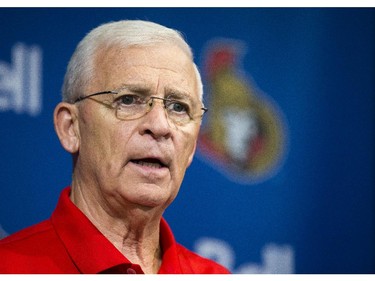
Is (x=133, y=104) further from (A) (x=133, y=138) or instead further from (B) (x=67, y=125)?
(B) (x=67, y=125)

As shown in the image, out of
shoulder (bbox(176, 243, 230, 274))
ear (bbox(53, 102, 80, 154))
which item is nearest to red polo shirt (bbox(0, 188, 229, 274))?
ear (bbox(53, 102, 80, 154))

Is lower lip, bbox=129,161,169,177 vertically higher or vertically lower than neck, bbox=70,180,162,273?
higher

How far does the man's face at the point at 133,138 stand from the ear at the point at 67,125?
2 centimetres

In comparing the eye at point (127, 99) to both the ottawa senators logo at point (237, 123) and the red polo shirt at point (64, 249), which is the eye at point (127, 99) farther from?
the ottawa senators logo at point (237, 123)

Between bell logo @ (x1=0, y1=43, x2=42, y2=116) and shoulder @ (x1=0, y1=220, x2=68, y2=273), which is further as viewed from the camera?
bell logo @ (x1=0, y1=43, x2=42, y2=116)

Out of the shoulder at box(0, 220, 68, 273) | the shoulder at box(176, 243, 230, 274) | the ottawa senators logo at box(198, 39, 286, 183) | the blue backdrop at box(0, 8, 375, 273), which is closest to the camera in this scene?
the shoulder at box(0, 220, 68, 273)

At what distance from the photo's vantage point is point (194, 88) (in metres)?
1.72

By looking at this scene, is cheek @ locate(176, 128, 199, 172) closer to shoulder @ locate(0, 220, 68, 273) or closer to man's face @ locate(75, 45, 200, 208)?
man's face @ locate(75, 45, 200, 208)

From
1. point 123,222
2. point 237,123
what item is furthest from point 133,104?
point 237,123

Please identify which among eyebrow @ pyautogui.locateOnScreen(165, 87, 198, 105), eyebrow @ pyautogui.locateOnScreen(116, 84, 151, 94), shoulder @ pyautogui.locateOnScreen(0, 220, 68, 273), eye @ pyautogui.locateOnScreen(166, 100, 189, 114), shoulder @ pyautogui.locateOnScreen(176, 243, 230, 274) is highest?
eyebrow @ pyautogui.locateOnScreen(116, 84, 151, 94)

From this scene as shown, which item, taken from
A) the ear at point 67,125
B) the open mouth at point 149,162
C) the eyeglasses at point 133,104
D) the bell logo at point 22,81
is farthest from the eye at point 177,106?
the bell logo at point 22,81

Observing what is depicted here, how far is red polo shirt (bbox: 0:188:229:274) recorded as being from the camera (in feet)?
5.01
